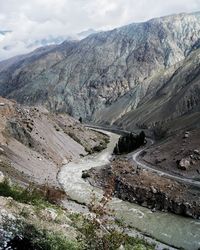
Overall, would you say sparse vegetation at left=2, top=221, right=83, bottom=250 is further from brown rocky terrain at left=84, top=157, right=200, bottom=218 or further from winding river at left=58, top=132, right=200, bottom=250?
brown rocky terrain at left=84, top=157, right=200, bottom=218

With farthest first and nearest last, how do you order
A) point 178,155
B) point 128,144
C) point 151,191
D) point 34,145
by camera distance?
point 128,144, point 34,145, point 178,155, point 151,191

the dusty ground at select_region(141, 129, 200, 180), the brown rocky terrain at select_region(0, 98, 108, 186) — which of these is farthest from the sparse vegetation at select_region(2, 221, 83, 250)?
the dusty ground at select_region(141, 129, 200, 180)

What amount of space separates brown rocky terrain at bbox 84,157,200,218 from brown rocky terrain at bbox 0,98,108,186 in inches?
367

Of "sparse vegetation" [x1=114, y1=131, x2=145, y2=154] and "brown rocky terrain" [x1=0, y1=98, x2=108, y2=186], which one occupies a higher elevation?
"brown rocky terrain" [x1=0, y1=98, x2=108, y2=186]

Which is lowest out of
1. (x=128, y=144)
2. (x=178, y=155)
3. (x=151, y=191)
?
(x=128, y=144)

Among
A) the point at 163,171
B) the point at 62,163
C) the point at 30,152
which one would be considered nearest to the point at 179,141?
the point at 163,171

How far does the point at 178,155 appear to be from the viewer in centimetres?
7744

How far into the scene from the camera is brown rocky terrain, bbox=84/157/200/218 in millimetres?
53594

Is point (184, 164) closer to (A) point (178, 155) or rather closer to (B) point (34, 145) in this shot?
(A) point (178, 155)

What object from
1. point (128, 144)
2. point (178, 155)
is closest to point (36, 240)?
point (178, 155)

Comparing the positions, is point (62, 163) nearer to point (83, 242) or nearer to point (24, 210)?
point (24, 210)

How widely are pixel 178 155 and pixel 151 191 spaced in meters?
20.1

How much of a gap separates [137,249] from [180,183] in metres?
38.1

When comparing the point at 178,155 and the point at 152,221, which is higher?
the point at 152,221
